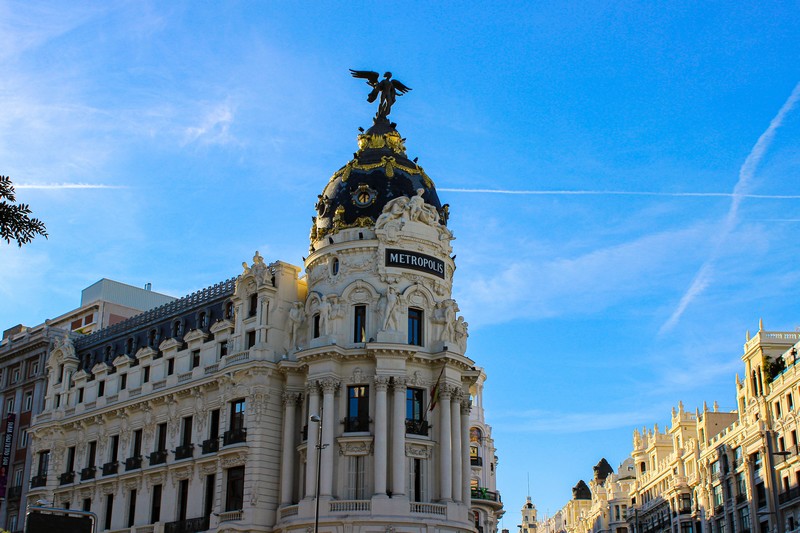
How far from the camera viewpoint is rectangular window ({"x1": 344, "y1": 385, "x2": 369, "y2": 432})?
6009 centimetres

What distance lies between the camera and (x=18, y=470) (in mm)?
82688

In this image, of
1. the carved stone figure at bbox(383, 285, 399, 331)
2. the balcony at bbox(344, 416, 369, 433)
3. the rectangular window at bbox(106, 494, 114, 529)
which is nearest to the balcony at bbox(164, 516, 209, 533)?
the rectangular window at bbox(106, 494, 114, 529)

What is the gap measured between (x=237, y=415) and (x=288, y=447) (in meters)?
4.87

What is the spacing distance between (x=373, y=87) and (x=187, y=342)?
77.4 feet

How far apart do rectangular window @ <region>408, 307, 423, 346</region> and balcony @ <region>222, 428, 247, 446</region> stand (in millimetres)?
12421

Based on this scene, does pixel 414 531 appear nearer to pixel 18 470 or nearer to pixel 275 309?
pixel 275 309

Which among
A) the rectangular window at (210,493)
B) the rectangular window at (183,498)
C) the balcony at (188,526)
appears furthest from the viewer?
the rectangular window at (183,498)

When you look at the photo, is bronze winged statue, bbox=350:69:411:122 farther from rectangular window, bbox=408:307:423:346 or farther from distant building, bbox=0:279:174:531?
distant building, bbox=0:279:174:531

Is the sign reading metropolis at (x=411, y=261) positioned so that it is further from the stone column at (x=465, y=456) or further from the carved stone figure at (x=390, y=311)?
the stone column at (x=465, y=456)

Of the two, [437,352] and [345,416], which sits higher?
[437,352]

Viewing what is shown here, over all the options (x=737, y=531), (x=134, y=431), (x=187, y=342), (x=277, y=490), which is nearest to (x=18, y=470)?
(x=134, y=431)

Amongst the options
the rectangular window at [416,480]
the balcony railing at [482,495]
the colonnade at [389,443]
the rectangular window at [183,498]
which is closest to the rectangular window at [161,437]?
the rectangular window at [183,498]

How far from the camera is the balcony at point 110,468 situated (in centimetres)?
7188

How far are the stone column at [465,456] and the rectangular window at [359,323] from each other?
25.7 feet
